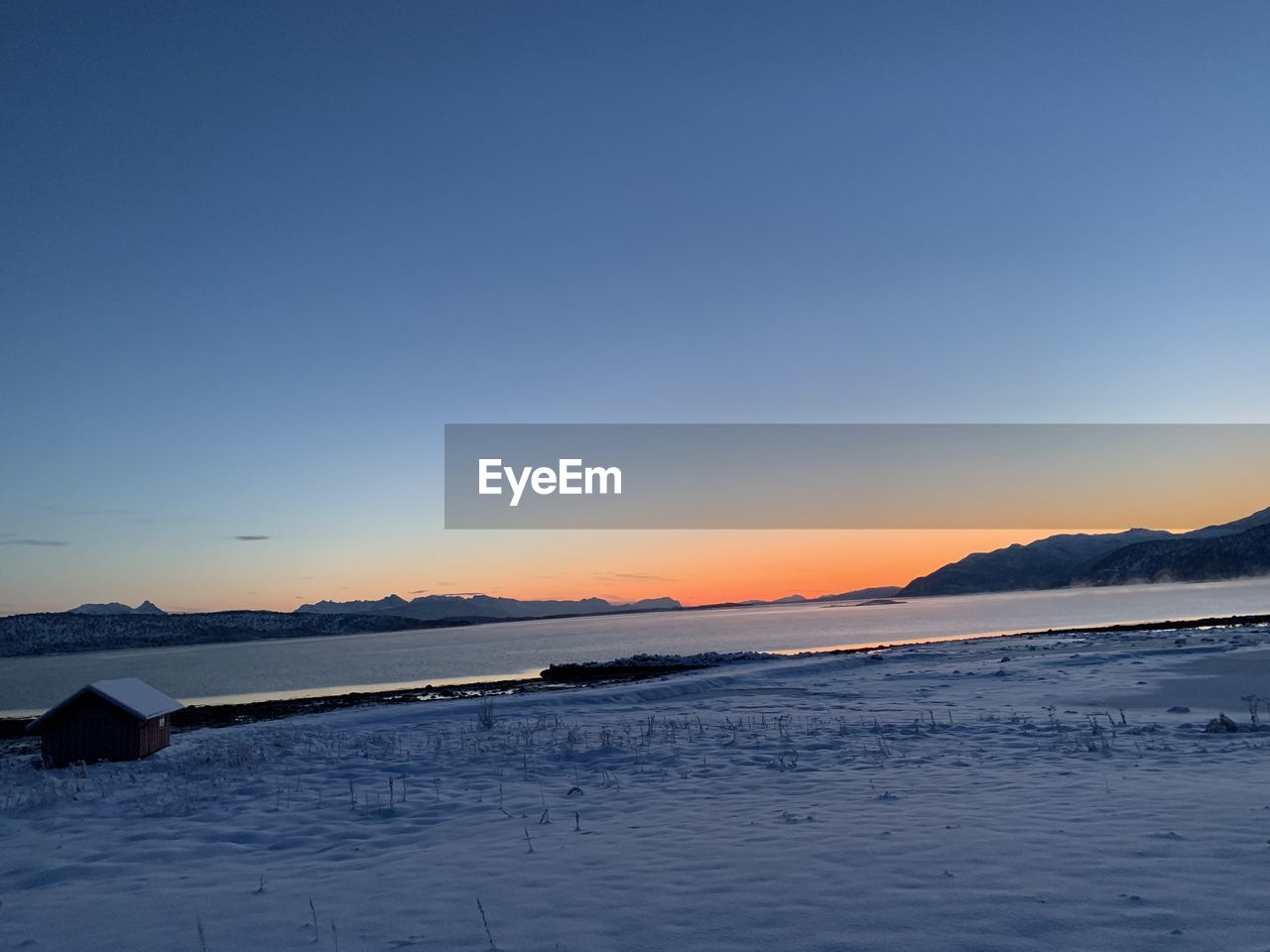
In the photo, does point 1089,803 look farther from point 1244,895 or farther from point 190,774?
point 190,774

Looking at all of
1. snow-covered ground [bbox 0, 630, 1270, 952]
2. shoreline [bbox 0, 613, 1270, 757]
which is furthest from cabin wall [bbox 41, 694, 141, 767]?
shoreline [bbox 0, 613, 1270, 757]

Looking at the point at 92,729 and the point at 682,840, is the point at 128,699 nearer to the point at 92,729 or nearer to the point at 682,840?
the point at 92,729

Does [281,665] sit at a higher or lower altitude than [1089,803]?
lower

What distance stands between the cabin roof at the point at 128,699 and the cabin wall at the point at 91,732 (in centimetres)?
16

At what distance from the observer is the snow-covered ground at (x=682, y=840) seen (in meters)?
5.88

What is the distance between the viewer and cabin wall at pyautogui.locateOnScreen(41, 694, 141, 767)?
68.0ft

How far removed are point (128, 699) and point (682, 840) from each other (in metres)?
19.7

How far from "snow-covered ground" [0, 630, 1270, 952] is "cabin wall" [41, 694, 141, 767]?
2655mm

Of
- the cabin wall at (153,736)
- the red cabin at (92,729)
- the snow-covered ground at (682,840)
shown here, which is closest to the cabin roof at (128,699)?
the red cabin at (92,729)

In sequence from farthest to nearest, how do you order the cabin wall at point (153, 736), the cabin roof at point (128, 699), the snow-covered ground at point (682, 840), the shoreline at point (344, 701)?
the shoreline at point (344, 701), the cabin wall at point (153, 736), the cabin roof at point (128, 699), the snow-covered ground at point (682, 840)

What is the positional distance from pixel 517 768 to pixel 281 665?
82.1 metres

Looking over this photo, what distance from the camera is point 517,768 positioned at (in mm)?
14102

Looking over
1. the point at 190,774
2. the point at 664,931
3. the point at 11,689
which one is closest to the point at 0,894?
the point at 664,931

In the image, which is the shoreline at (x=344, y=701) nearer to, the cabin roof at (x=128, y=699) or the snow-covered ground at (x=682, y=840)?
the cabin roof at (x=128, y=699)
